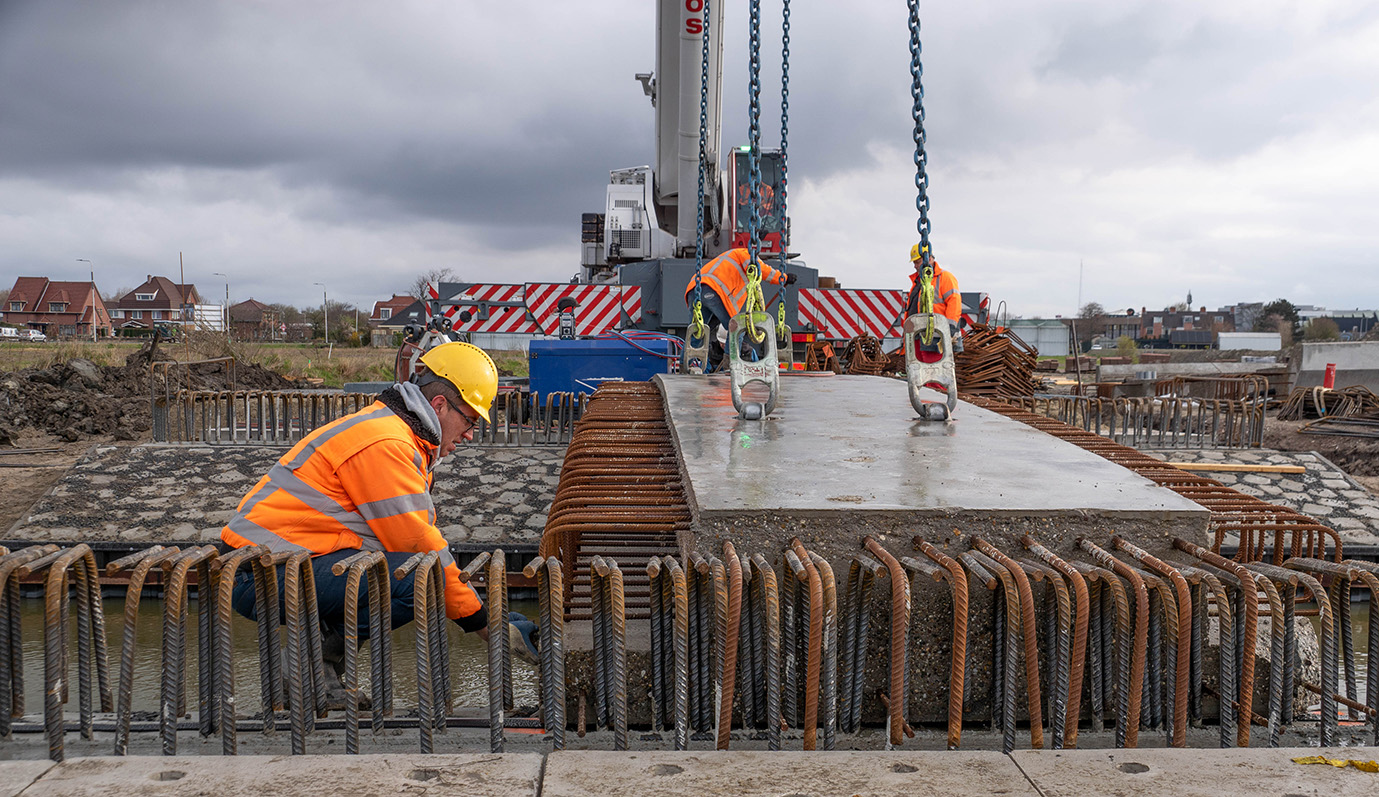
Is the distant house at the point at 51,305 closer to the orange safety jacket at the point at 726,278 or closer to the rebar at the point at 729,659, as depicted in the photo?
the orange safety jacket at the point at 726,278

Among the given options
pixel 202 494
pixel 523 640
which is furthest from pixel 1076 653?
pixel 202 494

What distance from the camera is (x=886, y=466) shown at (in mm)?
3805

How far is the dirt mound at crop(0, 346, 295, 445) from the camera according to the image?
14.6 m

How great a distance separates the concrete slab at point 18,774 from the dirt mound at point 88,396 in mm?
11964

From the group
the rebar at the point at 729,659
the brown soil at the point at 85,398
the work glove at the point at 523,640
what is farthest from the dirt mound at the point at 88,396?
the rebar at the point at 729,659

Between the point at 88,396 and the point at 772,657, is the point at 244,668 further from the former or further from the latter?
the point at 88,396

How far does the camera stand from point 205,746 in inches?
110

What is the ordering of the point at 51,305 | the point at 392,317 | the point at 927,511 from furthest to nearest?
1. the point at 51,305
2. the point at 392,317
3. the point at 927,511

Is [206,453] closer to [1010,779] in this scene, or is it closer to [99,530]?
[99,530]

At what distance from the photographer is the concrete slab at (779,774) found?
2057 millimetres

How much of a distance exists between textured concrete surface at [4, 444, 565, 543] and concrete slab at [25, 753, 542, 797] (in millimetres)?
5868

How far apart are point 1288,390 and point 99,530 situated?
2039 cm

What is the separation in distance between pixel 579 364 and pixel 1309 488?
7878mm

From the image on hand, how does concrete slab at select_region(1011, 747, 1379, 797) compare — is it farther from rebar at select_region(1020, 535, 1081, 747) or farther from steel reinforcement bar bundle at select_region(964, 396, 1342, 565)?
steel reinforcement bar bundle at select_region(964, 396, 1342, 565)
